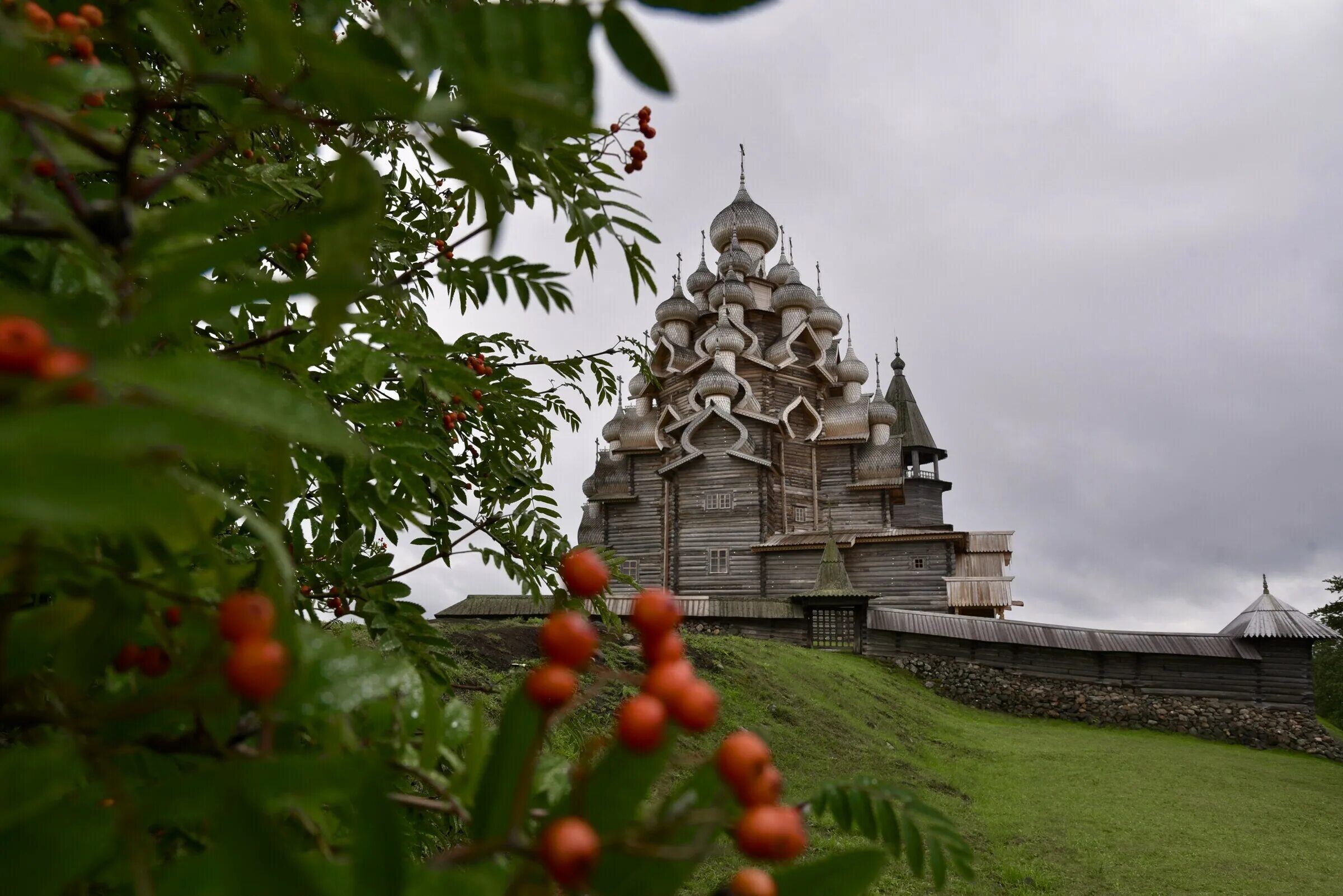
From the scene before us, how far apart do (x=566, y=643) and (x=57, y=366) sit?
363mm

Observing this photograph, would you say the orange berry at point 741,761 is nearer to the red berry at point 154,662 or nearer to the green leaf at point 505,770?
the green leaf at point 505,770

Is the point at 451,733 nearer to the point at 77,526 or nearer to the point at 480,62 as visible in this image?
the point at 77,526

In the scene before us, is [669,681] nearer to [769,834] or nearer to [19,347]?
[769,834]

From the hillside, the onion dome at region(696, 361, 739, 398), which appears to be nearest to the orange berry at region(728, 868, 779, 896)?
the hillside

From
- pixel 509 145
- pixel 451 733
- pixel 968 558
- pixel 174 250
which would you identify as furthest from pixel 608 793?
pixel 968 558

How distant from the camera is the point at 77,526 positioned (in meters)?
0.40

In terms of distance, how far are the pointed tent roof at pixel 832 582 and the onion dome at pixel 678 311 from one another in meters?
12.9

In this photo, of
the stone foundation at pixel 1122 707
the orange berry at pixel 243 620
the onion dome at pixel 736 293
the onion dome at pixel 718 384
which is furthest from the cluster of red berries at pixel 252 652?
the onion dome at pixel 736 293

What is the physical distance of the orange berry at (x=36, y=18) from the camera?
34.2 inches

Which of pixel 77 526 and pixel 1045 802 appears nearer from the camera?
pixel 77 526

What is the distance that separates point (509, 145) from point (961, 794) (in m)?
10.4

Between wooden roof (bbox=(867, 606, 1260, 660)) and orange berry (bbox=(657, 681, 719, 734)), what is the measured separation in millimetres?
20078

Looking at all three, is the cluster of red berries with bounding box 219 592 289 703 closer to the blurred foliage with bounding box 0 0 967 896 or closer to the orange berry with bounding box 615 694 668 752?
the blurred foliage with bounding box 0 0 967 896

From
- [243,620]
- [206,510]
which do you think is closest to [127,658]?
[206,510]
